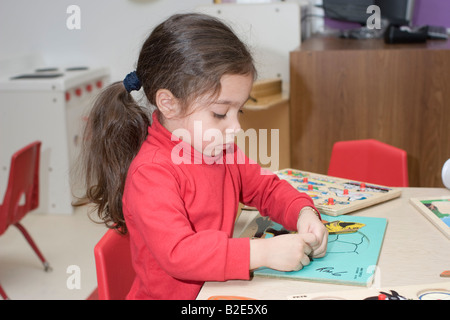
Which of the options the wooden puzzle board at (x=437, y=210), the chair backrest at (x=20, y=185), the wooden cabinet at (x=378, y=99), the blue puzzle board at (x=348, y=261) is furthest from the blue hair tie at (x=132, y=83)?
the wooden cabinet at (x=378, y=99)

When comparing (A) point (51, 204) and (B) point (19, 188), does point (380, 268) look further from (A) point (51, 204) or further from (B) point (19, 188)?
(A) point (51, 204)

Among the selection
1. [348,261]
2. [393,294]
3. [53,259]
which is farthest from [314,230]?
[53,259]

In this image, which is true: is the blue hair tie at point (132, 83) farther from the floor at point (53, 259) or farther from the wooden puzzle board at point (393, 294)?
the floor at point (53, 259)

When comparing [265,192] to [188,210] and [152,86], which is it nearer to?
[188,210]

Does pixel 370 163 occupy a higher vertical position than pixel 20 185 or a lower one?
higher

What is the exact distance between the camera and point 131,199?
92 cm

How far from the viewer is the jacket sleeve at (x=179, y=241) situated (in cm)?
83

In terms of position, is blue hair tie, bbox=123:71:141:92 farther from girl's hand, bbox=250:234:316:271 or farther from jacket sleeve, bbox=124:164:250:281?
girl's hand, bbox=250:234:316:271

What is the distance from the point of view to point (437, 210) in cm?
110

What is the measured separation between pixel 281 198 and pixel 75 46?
2311 mm

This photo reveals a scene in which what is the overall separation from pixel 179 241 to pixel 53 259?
1.67 meters

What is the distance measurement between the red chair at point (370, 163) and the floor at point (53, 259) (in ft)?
3.47
